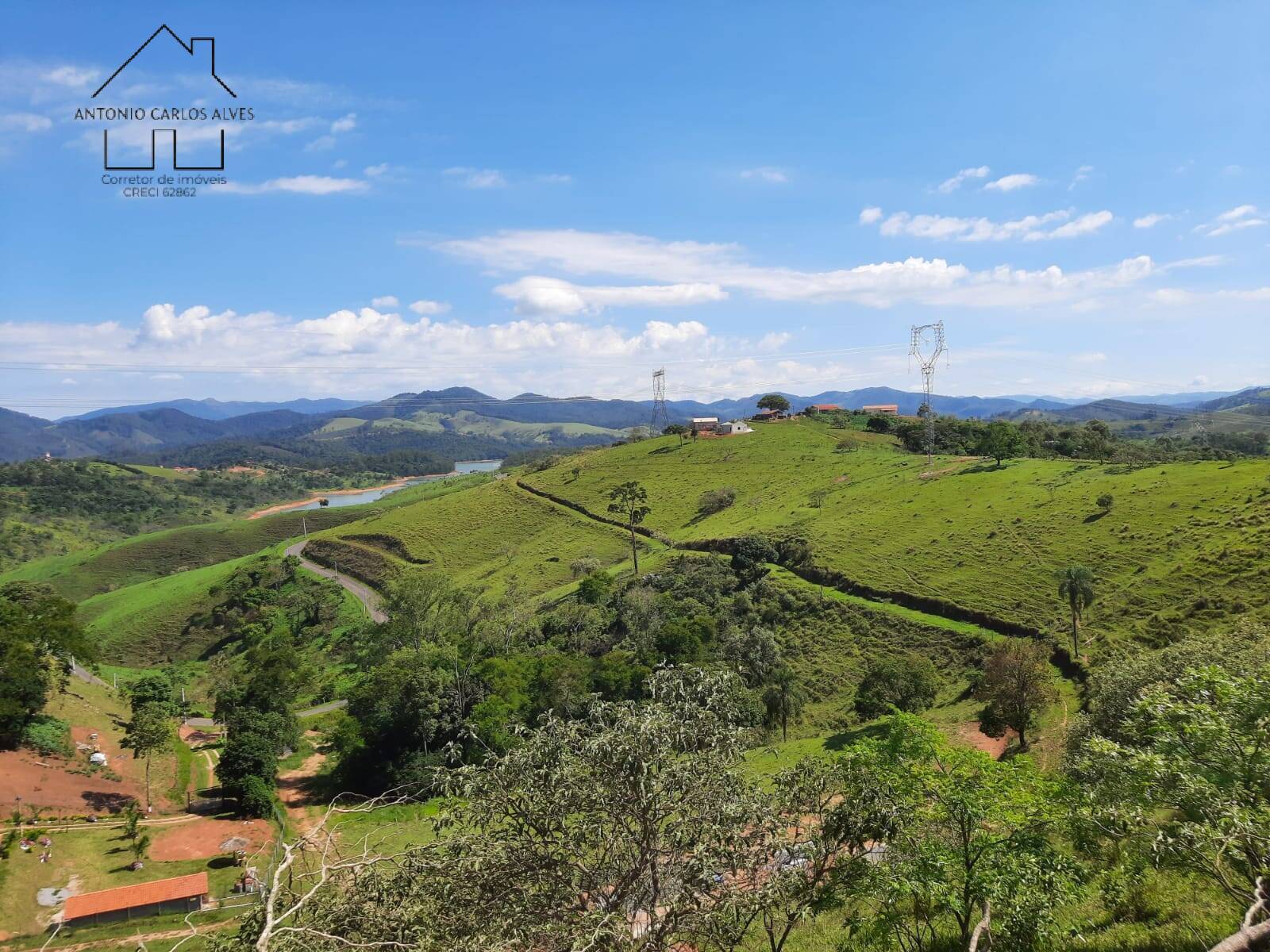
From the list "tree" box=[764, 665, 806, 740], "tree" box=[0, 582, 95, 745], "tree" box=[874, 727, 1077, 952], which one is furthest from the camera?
"tree" box=[764, 665, 806, 740]

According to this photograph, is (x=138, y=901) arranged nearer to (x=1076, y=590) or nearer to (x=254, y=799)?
(x=254, y=799)

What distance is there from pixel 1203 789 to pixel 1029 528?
5338cm

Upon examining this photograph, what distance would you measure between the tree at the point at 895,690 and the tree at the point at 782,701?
382cm

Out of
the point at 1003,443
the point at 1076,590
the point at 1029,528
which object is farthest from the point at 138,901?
the point at 1003,443

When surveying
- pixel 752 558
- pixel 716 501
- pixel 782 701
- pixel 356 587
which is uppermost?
pixel 716 501

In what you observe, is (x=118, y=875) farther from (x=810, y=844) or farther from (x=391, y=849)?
(x=810, y=844)

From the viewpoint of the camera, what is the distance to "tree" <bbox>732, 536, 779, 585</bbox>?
6494cm

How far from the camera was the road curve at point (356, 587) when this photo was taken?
289 feet

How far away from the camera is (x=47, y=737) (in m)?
40.8

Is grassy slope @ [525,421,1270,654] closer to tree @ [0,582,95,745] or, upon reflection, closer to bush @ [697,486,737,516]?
bush @ [697,486,737,516]

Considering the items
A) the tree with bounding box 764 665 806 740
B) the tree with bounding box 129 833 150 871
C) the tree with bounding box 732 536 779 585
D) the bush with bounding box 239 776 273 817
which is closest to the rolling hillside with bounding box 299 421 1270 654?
the tree with bounding box 732 536 779 585

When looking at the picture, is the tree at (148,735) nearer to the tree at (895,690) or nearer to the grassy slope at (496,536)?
the grassy slope at (496,536)

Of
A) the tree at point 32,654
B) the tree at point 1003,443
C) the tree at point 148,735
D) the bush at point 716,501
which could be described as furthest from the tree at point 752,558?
the tree at point 32,654

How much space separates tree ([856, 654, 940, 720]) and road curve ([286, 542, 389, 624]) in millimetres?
60218
